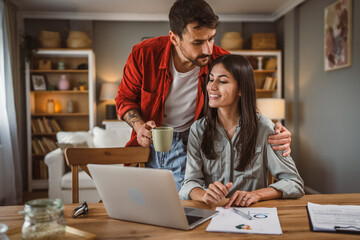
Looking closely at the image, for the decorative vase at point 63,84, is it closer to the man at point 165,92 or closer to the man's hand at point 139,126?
the man at point 165,92

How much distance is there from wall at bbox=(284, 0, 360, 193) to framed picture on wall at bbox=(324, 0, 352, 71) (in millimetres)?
62

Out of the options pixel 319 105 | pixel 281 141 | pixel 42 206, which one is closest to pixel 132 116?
pixel 281 141

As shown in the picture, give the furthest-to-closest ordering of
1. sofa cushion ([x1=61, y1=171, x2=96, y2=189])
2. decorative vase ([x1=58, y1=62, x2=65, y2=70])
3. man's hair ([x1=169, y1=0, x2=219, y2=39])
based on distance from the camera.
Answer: decorative vase ([x1=58, y1=62, x2=65, y2=70]) < sofa cushion ([x1=61, y1=171, x2=96, y2=189]) < man's hair ([x1=169, y1=0, x2=219, y2=39])

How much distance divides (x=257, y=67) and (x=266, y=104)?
3.01ft

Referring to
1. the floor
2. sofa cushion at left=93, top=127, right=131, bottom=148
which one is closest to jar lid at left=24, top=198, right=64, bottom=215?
sofa cushion at left=93, top=127, right=131, bottom=148

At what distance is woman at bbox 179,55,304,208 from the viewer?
1.49 m

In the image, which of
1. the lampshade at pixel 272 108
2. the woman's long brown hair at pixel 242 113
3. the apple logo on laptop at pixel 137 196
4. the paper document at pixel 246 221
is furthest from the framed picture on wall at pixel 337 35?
the apple logo on laptop at pixel 137 196

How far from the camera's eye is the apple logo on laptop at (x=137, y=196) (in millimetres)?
945

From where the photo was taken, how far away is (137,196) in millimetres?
956

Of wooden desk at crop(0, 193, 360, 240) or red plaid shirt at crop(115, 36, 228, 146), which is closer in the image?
wooden desk at crop(0, 193, 360, 240)

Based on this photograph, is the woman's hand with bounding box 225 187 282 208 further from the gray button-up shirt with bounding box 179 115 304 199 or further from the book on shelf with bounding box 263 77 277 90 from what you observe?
the book on shelf with bounding box 263 77 277 90

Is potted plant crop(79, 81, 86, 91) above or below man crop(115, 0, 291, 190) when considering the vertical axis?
above

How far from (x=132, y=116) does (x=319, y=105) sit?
10.2 ft

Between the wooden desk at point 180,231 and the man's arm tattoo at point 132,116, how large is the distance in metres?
0.64
